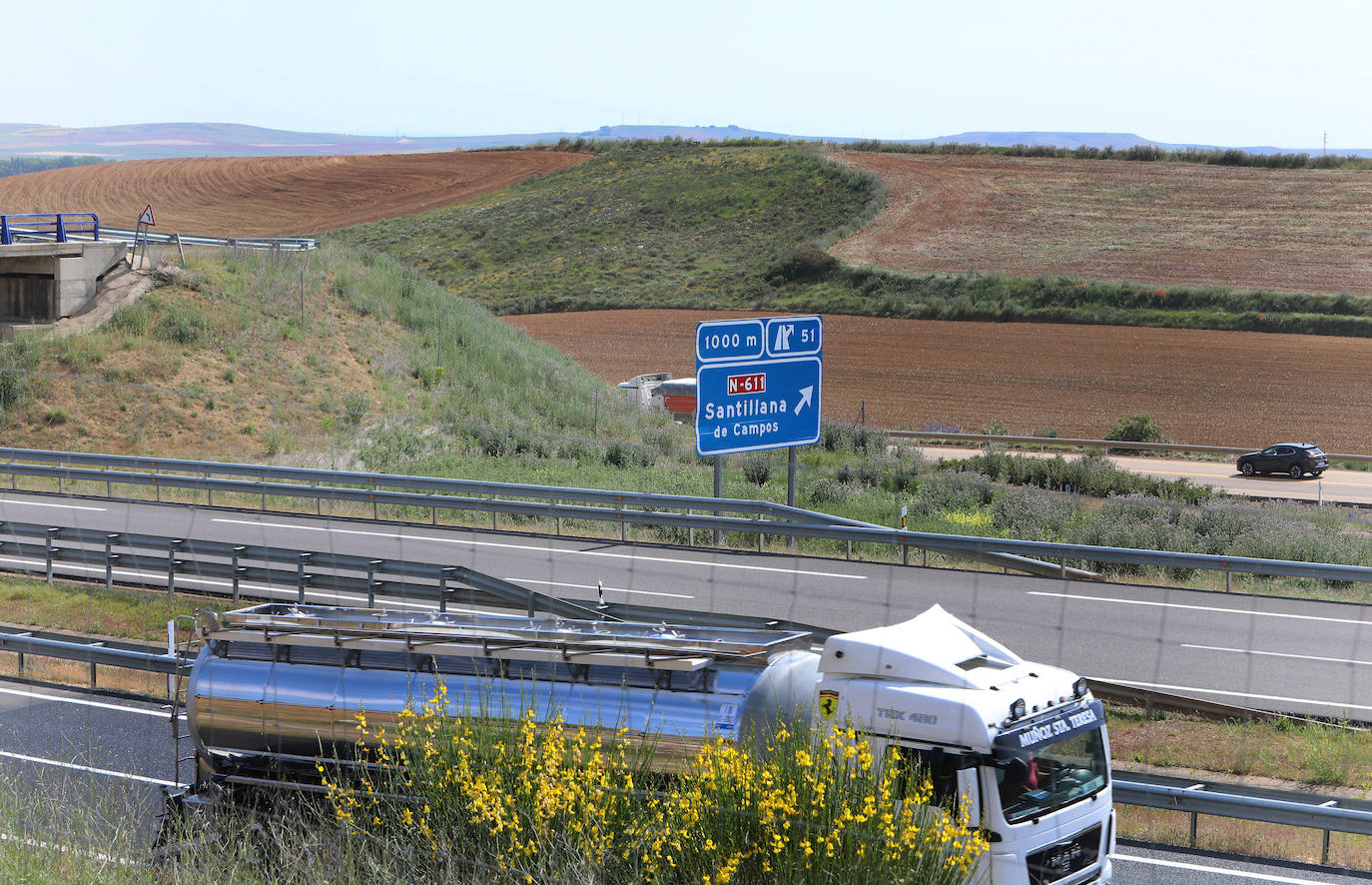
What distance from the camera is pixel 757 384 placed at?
21.0m

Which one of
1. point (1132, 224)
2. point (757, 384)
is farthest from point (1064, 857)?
point (1132, 224)

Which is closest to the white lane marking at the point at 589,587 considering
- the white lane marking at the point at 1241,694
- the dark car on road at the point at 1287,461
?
the white lane marking at the point at 1241,694

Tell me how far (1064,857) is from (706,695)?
7.29ft

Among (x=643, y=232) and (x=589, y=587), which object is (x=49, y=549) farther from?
(x=643, y=232)

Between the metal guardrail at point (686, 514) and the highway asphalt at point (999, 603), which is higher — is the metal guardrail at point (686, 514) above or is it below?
above

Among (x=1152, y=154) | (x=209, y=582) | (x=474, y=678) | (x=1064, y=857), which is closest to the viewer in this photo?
(x=1064, y=857)

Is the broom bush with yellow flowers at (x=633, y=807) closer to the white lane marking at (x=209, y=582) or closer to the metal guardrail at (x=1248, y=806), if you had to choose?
the metal guardrail at (x=1248, y=806)

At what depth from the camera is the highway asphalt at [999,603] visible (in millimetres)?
12984

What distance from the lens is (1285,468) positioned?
36.4m

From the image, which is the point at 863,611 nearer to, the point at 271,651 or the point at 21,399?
the point at 271,651

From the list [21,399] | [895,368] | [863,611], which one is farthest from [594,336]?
[863,611]

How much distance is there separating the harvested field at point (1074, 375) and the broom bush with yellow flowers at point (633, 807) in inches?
1550

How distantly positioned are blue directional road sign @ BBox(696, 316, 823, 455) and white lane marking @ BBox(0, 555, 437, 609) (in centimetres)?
607

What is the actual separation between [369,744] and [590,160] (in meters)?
111
